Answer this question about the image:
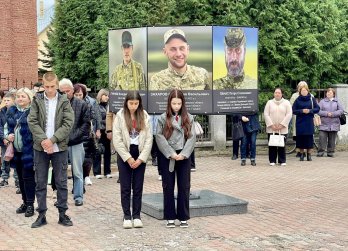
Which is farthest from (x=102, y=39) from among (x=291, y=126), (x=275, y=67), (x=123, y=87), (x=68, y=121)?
(x=68, y=121)

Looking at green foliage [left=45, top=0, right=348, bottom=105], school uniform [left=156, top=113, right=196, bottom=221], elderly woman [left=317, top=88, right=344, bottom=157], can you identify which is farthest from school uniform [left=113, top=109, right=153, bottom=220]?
green foliage [left=45, top=0, right=348, bottom=105]

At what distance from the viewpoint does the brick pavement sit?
7.62 meters

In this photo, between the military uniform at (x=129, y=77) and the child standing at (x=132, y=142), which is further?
the military uniform at (x=129, y=77)

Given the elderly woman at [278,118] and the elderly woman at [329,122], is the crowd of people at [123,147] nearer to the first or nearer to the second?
the elderly woman at [278,118]

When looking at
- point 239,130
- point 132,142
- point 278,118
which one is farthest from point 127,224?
point 278,118

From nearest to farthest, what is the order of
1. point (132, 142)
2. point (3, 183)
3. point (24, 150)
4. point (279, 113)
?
point (132, 142) → point (24, 150) → point (3, 183) → point (279, 113)

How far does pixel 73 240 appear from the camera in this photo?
7777 millimetres

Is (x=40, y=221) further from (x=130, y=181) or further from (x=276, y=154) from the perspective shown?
(x=276, y=154)

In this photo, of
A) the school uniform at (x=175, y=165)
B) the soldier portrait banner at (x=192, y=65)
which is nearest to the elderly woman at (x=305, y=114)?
the soldier portrait banner at (x=192, y=65)

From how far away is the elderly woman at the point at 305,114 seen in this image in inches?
633

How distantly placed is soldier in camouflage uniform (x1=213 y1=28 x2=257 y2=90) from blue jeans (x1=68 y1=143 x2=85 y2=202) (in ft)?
7.46

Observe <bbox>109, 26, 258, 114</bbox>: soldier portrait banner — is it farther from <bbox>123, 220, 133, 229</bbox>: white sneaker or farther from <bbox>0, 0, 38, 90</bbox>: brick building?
<bbox>0, 0, 38, 90</bbox>: brick building

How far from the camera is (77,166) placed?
32.6 ft

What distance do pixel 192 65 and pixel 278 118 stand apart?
6205 mm
